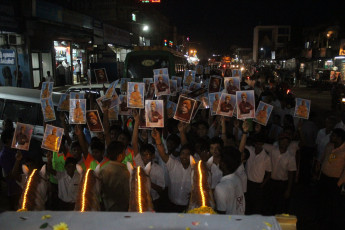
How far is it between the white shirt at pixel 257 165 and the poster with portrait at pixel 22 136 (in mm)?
3248

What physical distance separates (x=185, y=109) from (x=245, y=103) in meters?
0.97

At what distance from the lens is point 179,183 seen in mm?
4094

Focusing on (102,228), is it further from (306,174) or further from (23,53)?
(23,53)

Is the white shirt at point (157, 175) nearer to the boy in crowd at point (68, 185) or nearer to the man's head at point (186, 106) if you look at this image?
the boy in crowd at point (68, 185)

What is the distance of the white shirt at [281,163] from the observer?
4.95 meters

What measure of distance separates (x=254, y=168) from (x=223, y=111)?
1.07m

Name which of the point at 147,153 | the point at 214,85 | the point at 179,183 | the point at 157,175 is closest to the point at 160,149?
the point at 147,153

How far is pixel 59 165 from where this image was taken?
14.9 feet

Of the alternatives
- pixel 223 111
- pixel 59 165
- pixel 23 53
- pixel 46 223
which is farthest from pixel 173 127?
pixel 23 53

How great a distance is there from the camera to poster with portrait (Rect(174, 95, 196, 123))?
192 inches

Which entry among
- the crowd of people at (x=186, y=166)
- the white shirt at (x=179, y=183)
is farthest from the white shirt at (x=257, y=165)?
the white shirt at (x=179, y=183)

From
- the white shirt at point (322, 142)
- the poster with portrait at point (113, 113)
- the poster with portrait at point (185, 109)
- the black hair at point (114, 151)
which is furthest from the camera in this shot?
the poster with portrait at point (113, 113)

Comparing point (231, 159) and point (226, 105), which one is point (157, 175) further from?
point (226, 105)

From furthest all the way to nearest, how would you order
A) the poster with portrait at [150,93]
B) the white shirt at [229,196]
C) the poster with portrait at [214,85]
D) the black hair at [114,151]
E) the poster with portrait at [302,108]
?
1. the poster with portrait at [214,85]
2. the poster with portrait at [150,93]
3. the poster with portrait at [302,108]
4. the black hair at [114,151]
5. the white shirt at [229,196]
